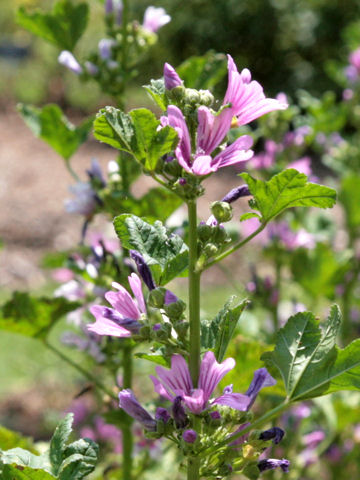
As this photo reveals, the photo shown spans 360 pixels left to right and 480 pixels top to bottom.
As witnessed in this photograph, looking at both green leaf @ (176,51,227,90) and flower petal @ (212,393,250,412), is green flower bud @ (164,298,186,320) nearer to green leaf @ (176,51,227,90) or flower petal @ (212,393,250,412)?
flower petal @ (212,393,250,412)

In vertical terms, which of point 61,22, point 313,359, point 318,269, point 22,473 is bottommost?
point 22,473

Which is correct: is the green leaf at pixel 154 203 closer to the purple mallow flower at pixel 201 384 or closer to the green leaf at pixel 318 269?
the purple mallow flower at pixel 201 384

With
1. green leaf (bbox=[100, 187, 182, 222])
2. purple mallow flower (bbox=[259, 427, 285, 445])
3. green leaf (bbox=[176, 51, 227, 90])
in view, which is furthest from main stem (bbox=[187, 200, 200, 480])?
green leaf (bbox=[176, 51, 227, 90])

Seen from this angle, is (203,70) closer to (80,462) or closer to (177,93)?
(177,93)

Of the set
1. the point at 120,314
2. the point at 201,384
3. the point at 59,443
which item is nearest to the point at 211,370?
the point at 201,384

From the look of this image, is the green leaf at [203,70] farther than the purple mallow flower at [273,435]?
Yes

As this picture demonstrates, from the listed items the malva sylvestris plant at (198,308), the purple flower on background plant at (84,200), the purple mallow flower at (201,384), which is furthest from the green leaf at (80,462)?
the purple flower on background plant at (84,200)

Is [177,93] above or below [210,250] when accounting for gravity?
above

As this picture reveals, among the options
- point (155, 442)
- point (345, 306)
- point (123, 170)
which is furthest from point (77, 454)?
point (345, 306)
